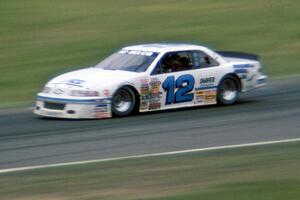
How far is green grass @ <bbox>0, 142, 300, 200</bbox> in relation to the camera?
893cm

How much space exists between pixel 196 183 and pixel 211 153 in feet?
8.06

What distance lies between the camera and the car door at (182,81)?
16.9 meters

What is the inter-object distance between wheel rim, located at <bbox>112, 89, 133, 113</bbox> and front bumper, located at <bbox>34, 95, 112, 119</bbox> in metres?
0.24

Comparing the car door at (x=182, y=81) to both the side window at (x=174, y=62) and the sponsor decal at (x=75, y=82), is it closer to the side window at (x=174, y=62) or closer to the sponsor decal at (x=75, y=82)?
the side window at (x=174, y=62)

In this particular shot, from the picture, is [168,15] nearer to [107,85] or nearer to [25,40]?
[25,40]

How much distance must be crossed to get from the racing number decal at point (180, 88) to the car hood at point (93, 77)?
2.24 feet

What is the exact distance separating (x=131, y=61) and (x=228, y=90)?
213 centimetres

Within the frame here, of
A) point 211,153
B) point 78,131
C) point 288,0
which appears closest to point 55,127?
point 78,131

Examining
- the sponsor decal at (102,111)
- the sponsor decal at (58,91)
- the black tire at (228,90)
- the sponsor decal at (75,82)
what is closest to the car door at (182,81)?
the black tire at (228,90)

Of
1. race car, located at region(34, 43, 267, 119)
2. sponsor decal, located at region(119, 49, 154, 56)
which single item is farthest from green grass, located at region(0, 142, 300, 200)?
sponsor decal, located at region(119, 49, 154, 56)

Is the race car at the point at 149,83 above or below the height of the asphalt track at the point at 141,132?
above

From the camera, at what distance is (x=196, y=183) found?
31.3 ft

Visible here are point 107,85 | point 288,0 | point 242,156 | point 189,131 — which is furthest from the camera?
point 288,0

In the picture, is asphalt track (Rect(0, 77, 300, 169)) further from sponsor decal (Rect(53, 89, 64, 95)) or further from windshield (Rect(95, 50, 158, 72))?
windshield (Rect(95, 50, 158, 72))
